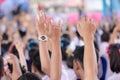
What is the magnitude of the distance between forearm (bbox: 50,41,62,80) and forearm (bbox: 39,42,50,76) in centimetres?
34

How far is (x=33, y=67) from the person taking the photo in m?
4.15

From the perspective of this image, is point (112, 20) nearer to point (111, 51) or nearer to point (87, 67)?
point (111, 51)

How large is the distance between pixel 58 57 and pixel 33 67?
0.79 metres

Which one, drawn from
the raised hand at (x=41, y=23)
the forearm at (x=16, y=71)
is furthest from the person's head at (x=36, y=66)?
the raised hand at (x=41, y=23)

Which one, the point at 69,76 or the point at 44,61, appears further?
the point at 69,76

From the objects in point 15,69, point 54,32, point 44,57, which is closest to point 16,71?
point 15,69

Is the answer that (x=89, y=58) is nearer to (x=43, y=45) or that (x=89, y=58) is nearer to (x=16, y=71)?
(x=43, y=45)

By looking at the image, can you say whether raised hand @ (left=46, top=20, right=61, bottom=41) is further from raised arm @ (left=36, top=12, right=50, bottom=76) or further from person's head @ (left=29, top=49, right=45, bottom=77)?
person's head @ (left=29, top=49, right=45, bottom=77)

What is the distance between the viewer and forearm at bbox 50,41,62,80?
11.2 ft

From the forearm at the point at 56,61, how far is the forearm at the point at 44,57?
0.34 m

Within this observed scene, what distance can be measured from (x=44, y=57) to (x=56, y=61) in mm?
397

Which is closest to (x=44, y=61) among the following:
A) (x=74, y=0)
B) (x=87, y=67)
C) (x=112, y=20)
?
(x=87, y=67)

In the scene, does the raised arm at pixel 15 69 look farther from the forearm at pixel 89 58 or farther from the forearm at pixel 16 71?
the forearm at pixel 89 58

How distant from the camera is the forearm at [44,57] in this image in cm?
376
